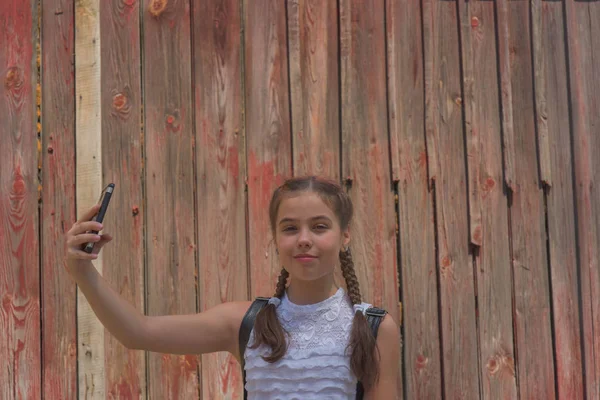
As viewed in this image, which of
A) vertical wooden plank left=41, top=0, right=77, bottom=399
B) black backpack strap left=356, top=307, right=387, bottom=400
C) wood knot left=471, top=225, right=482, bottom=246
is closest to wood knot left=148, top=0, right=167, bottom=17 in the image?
vertical wooden plank left=41, top=0, right=77, bottom=399

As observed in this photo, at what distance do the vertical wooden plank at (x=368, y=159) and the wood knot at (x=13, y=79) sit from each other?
142 cm

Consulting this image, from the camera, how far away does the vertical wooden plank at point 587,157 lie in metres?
3.86

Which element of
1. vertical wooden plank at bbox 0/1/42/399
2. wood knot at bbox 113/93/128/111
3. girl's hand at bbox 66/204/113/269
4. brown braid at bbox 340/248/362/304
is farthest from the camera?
wood knot at bbox 113/93/128/111

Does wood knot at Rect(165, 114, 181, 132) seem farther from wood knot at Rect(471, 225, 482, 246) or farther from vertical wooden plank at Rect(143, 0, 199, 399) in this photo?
wood knot at Rect(471, 225, 482, 246)

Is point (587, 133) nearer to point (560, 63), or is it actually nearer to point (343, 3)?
point (560, 63)

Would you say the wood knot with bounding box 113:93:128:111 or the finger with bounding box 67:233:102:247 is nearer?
the finger with bounding box 67:233:102:247

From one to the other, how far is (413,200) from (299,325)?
1.29 metres

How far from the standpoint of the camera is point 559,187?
392 cm

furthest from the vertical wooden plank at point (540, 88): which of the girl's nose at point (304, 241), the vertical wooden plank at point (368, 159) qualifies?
the girl's nose at point (304, 241)

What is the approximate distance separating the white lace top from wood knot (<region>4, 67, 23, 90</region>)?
5.85 feet

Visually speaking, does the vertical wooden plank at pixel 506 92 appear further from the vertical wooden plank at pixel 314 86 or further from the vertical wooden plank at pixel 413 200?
the vertical wooden plank at pixel 314 86

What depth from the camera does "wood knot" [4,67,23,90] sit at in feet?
12.4

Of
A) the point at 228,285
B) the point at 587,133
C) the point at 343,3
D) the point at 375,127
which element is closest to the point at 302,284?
the point at 228,285

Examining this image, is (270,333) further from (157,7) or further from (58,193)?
(157,7)
